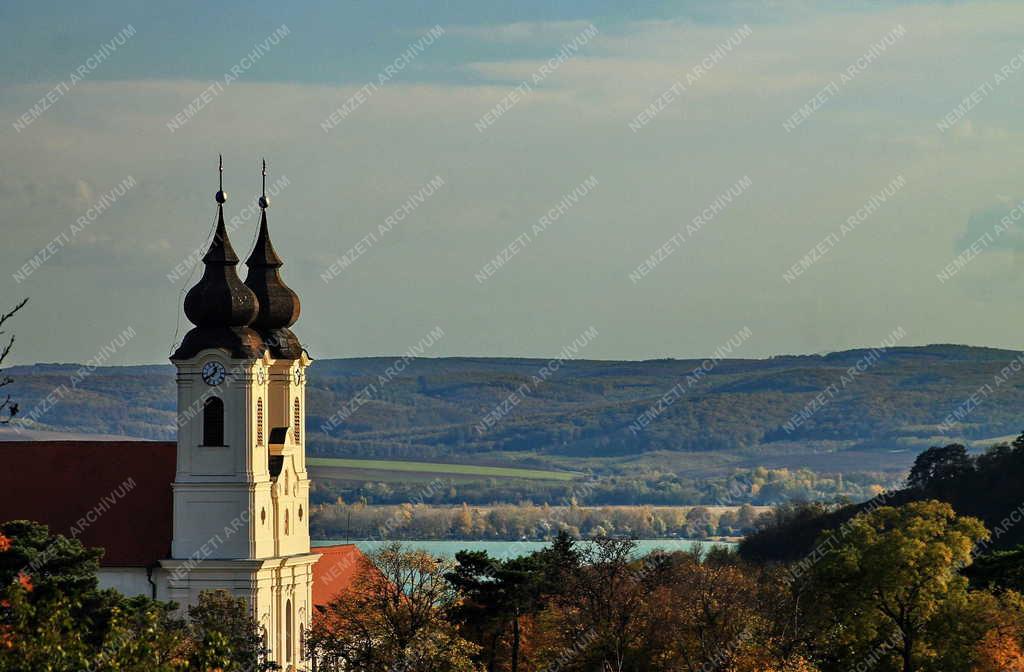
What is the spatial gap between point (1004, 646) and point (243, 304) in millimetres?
27527

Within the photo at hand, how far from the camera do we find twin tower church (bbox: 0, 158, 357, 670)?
229 feet

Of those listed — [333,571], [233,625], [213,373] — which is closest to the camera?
[233,625]

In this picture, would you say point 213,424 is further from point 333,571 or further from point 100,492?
point 333,571

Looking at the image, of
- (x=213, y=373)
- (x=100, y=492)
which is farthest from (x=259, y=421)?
(x=100, y=492)

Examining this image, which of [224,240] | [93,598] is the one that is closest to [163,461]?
[224,240]

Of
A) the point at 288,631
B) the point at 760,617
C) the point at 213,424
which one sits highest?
the point at 213,424

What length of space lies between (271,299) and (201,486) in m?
8.59

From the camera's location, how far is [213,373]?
69.8 meters

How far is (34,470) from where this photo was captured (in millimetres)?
72438

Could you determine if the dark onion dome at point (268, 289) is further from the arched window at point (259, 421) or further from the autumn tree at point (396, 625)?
the autumn tree at point (396, 625)

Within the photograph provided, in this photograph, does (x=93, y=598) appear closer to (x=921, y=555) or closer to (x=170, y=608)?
(x=170, y=608)

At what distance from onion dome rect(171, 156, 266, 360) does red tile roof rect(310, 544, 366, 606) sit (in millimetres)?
13050

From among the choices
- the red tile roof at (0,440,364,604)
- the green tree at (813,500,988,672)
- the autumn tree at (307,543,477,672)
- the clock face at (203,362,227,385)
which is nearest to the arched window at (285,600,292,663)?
the autumn tree at (307,543,477,672)

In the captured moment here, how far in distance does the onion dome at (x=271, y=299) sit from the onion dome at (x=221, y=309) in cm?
399
